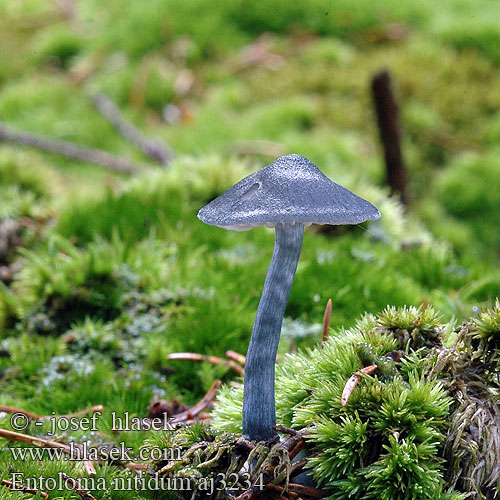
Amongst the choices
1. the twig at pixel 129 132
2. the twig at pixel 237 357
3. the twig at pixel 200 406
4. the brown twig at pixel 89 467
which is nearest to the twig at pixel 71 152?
the twig at pixel 129 132

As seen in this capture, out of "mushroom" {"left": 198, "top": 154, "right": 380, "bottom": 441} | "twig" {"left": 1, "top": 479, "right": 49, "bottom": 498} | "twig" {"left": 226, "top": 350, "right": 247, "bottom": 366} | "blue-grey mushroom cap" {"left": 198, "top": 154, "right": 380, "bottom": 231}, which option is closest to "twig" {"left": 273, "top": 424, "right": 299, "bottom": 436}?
"mushroom" {"left": 198, "top": 154, "right": 380, "bottom": 441}

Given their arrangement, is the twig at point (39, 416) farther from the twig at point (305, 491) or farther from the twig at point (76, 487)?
the twig at point (305, 491)

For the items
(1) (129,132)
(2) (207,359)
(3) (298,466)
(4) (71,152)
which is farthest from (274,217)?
(1) (129,132)

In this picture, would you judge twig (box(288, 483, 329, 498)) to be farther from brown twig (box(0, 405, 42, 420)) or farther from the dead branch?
brown twig (box(0, 405, 42, 420))

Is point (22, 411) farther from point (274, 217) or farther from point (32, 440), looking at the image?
point (274, 217)

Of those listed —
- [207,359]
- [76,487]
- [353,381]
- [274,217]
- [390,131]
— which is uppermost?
[274,217]

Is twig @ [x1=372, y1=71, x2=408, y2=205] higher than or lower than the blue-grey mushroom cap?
lower
